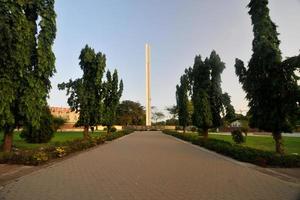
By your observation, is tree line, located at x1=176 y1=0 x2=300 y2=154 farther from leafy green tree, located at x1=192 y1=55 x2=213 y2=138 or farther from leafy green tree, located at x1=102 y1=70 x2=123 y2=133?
leafy green tree, located at x1=102 y1=70 x2=123 y2=133

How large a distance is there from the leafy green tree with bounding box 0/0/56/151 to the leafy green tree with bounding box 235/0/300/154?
9815mm

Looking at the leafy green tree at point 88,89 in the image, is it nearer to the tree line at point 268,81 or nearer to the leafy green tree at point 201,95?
the leafy green tree at point 201,95

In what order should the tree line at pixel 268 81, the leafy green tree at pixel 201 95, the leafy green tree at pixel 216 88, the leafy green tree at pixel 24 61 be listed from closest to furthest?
the leafy green tree at pixel 24 61, the tree line at pixel 268 81, the leafy green tree at pixel 201 95, the leafy green tree at pixel 216 88

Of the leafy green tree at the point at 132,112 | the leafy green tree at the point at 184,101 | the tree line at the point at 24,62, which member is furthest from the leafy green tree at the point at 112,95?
the leafy green tree at the point at 132,112

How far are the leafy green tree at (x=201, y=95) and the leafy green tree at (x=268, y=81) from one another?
47.3 feet

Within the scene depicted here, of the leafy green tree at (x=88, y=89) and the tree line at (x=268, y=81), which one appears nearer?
the tree line at (x=268, y=81)

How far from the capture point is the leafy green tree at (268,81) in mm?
17534

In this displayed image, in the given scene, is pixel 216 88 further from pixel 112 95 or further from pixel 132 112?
pixel 132 112

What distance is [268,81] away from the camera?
18.2 metres

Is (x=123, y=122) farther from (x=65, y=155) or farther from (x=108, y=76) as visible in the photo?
(x=65, y=155)

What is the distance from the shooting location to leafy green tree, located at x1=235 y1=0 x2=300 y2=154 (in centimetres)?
1753

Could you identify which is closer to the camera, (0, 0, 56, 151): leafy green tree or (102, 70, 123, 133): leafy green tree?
(0, 0, 56, 151): leafy green tree

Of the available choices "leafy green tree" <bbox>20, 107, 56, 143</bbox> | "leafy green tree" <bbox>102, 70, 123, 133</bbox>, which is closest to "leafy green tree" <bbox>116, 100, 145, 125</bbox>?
"leafy green tree" <bbox>102, 70, 123, 133</bbox>

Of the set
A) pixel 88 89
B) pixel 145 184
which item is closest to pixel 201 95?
pixel 88 89
